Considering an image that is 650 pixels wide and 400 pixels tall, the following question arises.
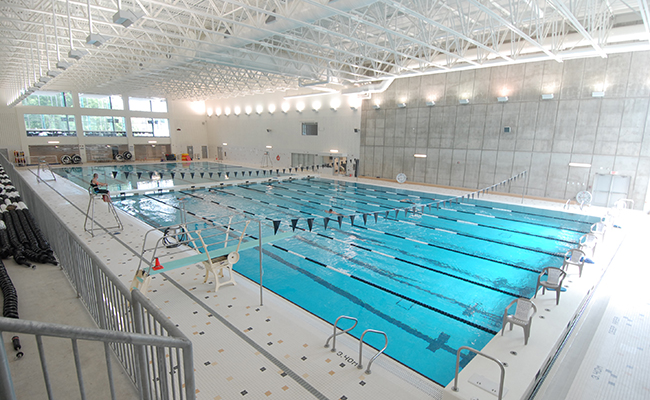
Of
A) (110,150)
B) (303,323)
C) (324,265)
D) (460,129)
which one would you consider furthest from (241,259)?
(110,150)

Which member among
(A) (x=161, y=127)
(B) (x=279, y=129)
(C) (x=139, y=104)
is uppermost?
(C) (x=139, y=104)

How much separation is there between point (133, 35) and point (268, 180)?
32.2 feet

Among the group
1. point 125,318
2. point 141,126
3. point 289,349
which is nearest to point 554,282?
point 289,349

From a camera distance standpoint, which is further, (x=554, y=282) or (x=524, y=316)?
(x=554, y=282)

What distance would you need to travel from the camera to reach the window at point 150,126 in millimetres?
32156

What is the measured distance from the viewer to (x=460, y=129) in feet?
57.7

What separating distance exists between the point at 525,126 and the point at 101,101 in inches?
1340

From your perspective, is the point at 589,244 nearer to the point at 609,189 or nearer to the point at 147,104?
the point at 609,189

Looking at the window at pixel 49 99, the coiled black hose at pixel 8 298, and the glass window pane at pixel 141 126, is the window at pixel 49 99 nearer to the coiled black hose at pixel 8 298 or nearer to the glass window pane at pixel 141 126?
the glass window pane at pixel 141 126

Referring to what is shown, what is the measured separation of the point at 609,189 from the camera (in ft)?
45.6

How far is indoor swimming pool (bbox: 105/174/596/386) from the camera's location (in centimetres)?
521

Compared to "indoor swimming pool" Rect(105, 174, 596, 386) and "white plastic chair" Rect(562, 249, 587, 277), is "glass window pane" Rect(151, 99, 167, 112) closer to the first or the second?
"indoor swimming pool" Rect(105, 174, 596, 386)

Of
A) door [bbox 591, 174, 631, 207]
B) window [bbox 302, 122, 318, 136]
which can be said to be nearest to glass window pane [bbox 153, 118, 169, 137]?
window [bbox 302, 122, 318, 136]

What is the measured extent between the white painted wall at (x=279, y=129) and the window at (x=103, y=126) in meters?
A: 8.41
